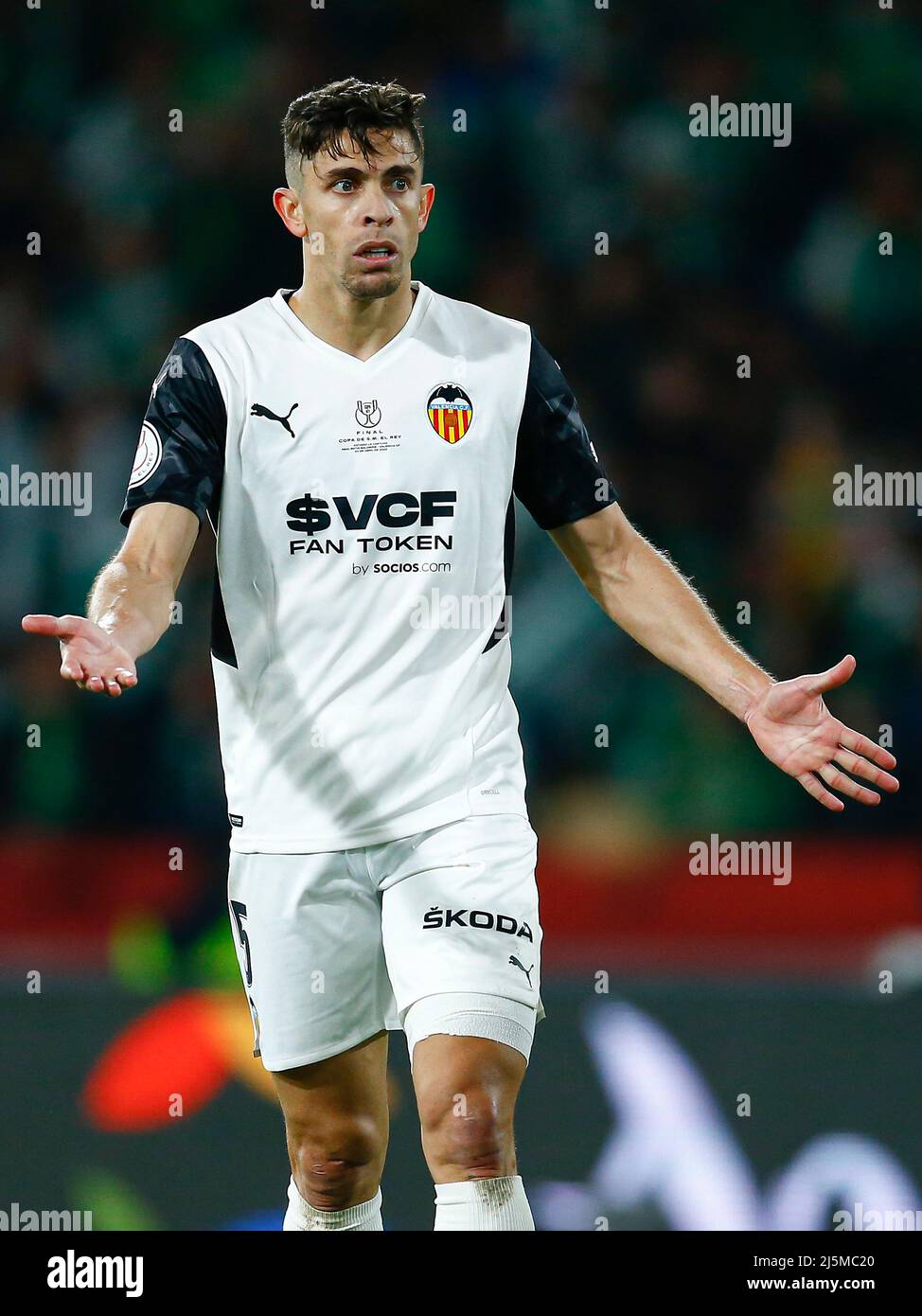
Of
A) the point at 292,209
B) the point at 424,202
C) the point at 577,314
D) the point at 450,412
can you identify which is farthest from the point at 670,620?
the point at 577,314

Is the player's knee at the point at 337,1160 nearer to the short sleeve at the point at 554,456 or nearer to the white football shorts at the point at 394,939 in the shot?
the white football shorts at the point at 394,939

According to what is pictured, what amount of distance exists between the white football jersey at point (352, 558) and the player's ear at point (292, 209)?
17 cm

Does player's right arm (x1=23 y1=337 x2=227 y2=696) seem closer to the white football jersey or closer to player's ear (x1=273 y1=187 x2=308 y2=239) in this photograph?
the white football jersey

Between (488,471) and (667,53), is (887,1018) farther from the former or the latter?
(667,53)

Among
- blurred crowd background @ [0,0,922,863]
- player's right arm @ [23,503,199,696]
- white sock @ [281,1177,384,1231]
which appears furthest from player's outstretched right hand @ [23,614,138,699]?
blurred crowd background @ [0,0,922,863]

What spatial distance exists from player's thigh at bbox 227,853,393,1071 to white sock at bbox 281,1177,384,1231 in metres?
0.30

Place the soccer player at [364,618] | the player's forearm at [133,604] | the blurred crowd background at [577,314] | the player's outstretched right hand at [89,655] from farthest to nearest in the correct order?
the blurred crowd background at [577,314] < the soccer player at [364,618] < the player's forearm at [133,604] < the player's outstretched right hand at [89,655]

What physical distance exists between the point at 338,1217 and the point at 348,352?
5.43 feet

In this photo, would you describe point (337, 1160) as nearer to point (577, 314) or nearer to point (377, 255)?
point (377, 255)

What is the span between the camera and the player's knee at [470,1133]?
109 inches

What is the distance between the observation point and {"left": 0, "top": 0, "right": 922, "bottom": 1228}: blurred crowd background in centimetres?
599

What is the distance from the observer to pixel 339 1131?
3195 millimetres

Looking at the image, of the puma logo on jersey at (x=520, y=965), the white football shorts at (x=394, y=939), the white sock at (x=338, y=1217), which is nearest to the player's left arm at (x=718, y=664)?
the white football shorts at (x=394, y=939)

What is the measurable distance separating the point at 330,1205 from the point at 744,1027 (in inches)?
76.0
